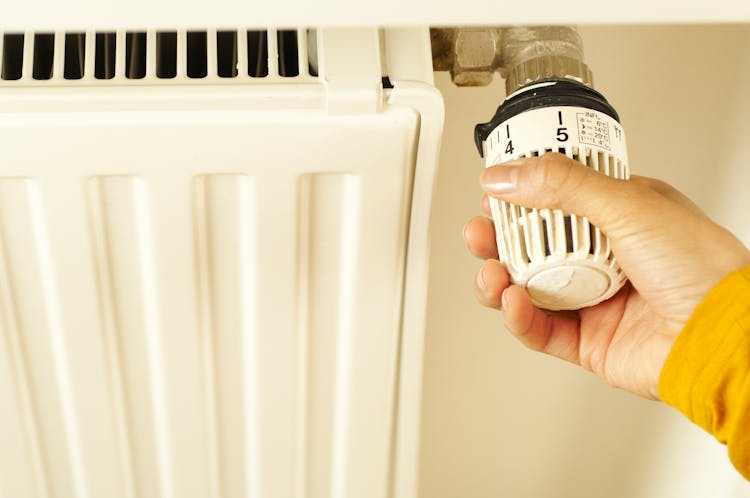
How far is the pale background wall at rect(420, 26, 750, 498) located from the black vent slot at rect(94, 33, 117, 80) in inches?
8.2

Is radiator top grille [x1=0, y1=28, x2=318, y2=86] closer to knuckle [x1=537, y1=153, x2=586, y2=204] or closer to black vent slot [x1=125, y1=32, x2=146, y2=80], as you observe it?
black vent slot [x1=125, y1=32, x2=146, y2=80]

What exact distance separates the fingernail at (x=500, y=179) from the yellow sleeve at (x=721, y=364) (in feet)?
0.34

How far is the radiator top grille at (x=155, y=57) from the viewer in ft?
1.34

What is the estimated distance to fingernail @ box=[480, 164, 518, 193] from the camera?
0.39m

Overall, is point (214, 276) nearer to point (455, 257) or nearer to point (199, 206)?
point (199, 206)

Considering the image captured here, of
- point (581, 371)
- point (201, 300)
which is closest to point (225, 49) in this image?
point (201, 300)

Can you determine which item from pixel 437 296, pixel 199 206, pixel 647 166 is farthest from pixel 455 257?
pixel 199 206

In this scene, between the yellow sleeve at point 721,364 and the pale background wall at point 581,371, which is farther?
the pale background wall at point 581,371

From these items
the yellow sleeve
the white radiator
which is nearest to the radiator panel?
the white radiator

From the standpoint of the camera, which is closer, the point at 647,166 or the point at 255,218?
the point at 255,218

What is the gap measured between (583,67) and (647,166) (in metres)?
0.23

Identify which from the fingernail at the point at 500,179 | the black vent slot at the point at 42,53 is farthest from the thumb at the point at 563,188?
the black vent slot at the point at 42,53

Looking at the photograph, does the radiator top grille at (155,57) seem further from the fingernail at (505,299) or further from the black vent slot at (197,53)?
the fingernail at (505,299)

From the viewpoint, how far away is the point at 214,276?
0.47 m
